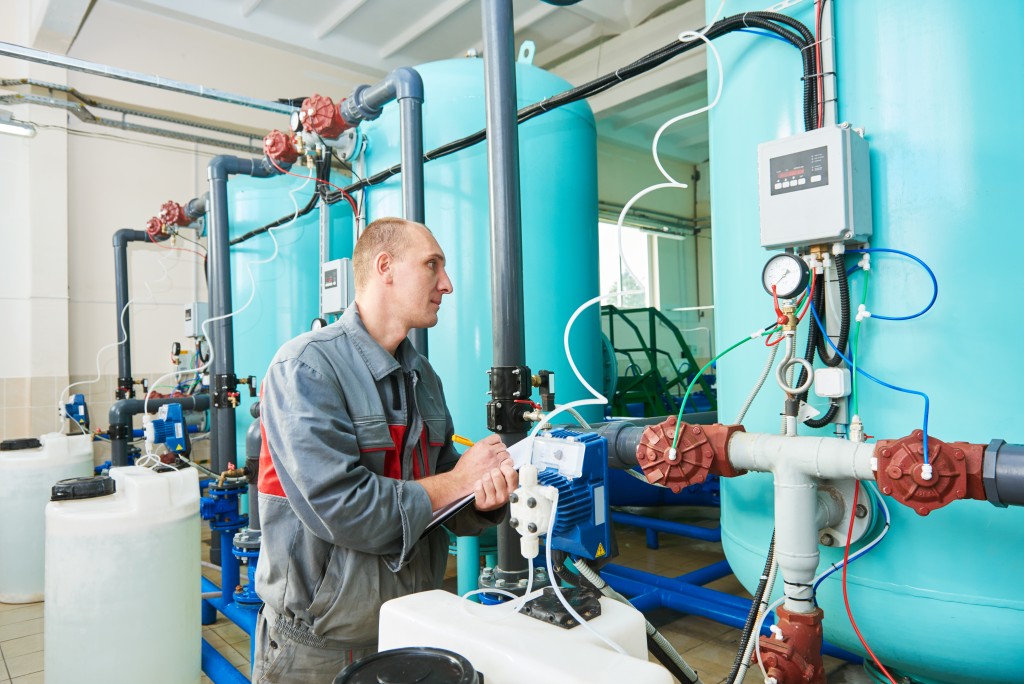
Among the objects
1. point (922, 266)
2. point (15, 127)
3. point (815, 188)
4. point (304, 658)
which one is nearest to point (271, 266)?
point (15, 127)

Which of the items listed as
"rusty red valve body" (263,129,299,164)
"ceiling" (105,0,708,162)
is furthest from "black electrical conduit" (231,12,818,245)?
"ceiling" (105,0,708,162)

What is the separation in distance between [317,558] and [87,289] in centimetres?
440

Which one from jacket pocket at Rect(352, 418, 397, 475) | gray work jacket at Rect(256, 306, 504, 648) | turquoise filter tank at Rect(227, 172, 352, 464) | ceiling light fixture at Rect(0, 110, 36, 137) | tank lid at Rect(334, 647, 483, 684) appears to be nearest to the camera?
tank lid at Rect(334, 647, 483, 684)

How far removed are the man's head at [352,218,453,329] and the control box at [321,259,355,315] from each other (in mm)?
→ 1292

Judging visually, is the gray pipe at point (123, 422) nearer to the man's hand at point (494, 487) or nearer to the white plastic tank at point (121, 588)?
the white plastic tank at point (121, 588)

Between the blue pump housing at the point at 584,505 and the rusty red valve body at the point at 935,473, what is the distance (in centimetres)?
48

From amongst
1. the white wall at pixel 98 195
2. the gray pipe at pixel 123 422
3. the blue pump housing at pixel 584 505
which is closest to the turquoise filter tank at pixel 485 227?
the blue pump housing at pixel 584 505

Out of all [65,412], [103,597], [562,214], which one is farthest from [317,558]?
[65,412]

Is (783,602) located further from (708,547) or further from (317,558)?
(708,547)

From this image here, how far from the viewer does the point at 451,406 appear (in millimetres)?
2250

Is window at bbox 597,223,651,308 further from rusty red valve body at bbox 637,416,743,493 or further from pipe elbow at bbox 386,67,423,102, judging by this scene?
rusty red valve body at bbox 637,416,743,493

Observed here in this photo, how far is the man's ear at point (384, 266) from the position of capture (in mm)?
1242

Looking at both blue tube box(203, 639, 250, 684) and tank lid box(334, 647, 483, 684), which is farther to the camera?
blue tube box(203, 639, 250, 684)

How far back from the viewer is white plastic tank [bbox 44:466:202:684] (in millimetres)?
1694
